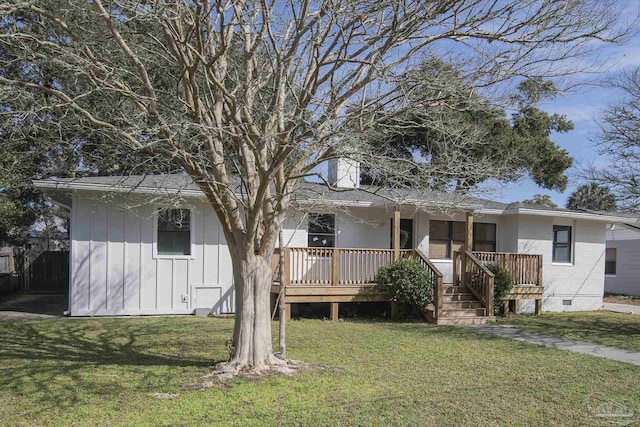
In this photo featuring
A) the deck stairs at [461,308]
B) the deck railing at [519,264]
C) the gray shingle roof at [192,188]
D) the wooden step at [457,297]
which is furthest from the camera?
the deck railing at [519,264]

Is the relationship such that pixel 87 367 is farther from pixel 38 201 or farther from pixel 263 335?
pixel 38 201

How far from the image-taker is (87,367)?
23.2 ft

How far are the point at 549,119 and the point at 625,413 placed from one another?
21.2m

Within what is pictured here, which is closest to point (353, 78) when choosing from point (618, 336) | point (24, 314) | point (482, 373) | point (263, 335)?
point (263, 335)

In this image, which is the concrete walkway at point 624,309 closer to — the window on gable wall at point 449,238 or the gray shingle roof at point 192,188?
the window on gable wall at point 449,238

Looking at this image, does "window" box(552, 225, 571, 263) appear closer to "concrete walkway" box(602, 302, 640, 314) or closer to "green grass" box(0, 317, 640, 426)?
"concrete walkway" box(602, 302, 640, 314)

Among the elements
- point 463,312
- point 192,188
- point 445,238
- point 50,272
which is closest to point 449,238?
point 445,238

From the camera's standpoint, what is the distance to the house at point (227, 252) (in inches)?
464

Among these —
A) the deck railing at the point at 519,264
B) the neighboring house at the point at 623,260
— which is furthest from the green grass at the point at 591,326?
the neighboring house at the point at 623,260

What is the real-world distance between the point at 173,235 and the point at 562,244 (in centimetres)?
1203

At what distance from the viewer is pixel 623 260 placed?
944 inches

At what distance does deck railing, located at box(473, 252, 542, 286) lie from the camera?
14.2 metres

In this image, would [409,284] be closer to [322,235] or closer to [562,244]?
[322,235]

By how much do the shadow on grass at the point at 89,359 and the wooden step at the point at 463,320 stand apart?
578 cm
